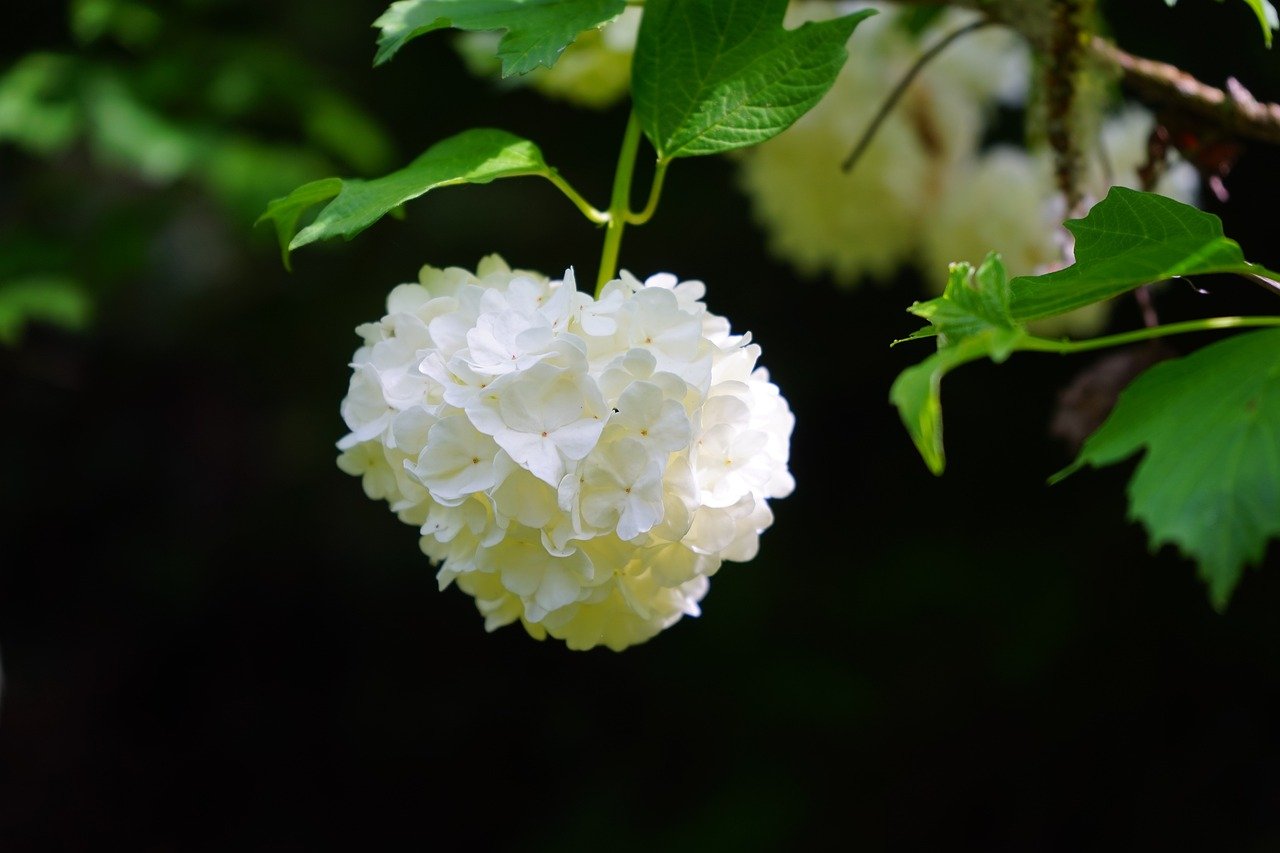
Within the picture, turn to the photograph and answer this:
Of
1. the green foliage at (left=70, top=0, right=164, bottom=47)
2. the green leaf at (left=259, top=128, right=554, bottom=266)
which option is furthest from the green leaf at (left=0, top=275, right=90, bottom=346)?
the green leaf at (left=259, top=128, right=554, bottom=266)

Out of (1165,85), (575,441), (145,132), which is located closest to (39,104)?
(145,132)

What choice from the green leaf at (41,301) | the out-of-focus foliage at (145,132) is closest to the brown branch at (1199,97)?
the out-of-focus foliage at (145,132)

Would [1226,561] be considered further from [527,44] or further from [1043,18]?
[1043,18]

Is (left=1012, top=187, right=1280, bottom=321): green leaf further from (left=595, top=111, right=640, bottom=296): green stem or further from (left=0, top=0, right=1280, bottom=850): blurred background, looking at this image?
(left=0, top=0, right=1280, bottom=850): blurred background

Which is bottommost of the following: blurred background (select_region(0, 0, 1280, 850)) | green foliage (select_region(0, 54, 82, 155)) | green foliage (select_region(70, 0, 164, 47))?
blurred background (select_region(0, 0, 1280, 850))

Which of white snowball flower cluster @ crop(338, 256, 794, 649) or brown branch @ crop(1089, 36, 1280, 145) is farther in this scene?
brown branch @ crop(1089, 36, 1280, 145)

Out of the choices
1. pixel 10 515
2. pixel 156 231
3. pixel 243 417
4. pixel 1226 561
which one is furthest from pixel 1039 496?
pixel 10 515
